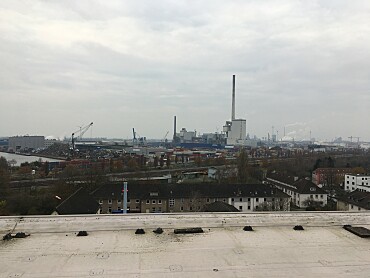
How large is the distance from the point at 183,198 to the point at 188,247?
8717mm

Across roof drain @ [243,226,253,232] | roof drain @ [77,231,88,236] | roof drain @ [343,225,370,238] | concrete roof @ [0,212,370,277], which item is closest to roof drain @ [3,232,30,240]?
concrete roof @ [0,212,370,277]

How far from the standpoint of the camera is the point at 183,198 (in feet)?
37.8

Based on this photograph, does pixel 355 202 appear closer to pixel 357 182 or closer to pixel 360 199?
pixel 360 199

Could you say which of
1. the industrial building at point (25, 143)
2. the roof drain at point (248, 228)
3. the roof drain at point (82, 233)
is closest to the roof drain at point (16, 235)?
the roof drain at point (82, 233)

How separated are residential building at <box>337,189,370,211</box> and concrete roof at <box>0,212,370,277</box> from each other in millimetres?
7548

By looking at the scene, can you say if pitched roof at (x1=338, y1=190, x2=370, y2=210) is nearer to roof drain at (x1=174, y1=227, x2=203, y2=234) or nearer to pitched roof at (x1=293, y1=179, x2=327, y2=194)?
pitched roof at (x1=293, y1=179, x2=327, y2=194)

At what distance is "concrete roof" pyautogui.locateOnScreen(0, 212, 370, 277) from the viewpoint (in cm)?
241

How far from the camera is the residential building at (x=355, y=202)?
1052cm

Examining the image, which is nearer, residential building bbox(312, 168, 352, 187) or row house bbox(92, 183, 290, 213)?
row house bbox(92, 183, 290, 213)

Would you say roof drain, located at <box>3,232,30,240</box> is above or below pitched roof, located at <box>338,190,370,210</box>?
above

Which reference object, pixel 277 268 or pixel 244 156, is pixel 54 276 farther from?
pixel 244 156

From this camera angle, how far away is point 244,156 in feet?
59.2

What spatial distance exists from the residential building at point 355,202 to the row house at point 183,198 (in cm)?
189

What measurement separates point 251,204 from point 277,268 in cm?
957
